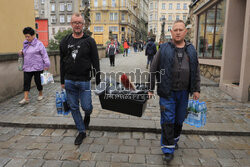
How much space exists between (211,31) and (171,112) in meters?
8.32

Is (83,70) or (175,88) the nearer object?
(175,88)

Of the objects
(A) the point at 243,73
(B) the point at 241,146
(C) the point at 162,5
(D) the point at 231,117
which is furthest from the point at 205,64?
(C) the point at 162,5

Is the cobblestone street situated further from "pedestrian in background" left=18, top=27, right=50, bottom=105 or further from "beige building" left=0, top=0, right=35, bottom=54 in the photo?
"beige building" left=0, top=0, right=35, bottom=54

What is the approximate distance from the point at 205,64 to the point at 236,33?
9.78ft

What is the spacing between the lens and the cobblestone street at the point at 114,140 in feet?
10.4

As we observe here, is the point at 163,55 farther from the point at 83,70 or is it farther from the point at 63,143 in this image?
the point at 63,143

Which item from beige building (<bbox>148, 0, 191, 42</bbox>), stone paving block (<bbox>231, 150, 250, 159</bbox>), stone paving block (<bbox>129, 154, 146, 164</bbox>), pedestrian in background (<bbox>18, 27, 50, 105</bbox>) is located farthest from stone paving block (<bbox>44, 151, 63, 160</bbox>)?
beige building (<bbox>148, 0, 191, 42</bbox>)

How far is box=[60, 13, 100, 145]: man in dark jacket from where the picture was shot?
3369mm

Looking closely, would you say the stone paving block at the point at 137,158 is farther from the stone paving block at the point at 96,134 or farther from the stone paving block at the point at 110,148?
the stone paving block at the point at 96,134

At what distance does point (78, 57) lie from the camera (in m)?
3.36

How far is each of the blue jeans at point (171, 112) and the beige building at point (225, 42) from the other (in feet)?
13.2

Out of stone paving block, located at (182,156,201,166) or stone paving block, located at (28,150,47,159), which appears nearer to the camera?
stone paving block, located at (182,156,201,166)

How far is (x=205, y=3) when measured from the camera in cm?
1034

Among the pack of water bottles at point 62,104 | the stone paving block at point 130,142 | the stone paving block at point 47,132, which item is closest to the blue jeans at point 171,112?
the stone paving block at point 130,142
